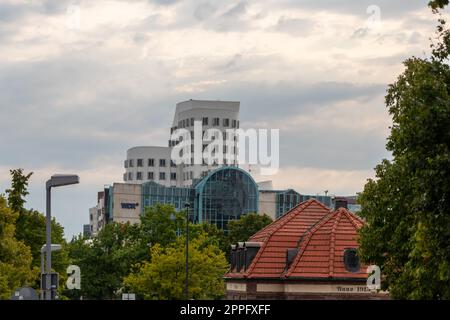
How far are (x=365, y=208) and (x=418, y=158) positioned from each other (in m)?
18.2

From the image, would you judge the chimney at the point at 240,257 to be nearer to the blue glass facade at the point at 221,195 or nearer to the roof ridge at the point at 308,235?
the roof ridge at the point at 308,235

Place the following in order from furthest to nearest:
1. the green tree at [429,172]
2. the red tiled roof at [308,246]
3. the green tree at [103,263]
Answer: the green tree at [103,263]
the red tiled roof at [308,246]
the green tree at [429,172]

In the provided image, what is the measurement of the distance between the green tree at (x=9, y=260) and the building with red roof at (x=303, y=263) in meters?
13.4

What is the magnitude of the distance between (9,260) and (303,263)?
19.1 m

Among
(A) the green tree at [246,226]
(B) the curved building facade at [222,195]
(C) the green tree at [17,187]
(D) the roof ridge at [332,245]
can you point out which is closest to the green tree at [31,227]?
(C) the green tree at [17,187]

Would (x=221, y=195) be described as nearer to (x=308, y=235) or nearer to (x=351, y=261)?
(x=308, y=235)

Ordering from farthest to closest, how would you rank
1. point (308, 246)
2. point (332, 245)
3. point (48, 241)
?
point (308, 246), point (332, 245), point (48, 241)

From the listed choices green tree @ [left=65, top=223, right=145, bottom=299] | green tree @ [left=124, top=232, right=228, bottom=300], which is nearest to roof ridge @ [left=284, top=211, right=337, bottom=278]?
green tree @ [left=124, top=232, right=228, bottom=300]

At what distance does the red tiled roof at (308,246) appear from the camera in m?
64.7

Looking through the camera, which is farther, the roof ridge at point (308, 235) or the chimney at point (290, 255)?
the chimney at point (290, 255)

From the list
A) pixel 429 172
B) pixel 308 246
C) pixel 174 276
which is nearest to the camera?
pixel 429 172

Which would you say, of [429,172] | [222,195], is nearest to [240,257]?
[429,172]

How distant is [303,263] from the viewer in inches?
2576
